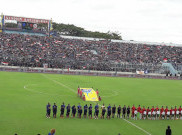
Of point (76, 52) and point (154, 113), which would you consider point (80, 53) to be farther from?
point (154, 113)

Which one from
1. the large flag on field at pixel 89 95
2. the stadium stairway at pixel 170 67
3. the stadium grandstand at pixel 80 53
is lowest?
the large flag on field at pixel 89 95

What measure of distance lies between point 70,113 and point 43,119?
11.2ft

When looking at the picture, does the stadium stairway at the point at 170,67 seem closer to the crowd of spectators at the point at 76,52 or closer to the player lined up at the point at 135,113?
the crowd of spectators at the point at 76,52

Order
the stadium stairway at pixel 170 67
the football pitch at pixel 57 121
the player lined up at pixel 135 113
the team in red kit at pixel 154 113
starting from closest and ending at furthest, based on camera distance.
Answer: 1. the football pitch at pixel 57 121
2. the player lined up at pixel 135 113
3. the team in red kit at pixel 154 113
4. the stadium stairway at pixel 170 67

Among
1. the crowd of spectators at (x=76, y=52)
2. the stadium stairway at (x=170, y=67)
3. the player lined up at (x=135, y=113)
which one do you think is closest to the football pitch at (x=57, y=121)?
the player lined up at (x=135, y=113)

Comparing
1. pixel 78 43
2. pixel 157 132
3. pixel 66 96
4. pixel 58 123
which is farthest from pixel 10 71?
pixel 157 132

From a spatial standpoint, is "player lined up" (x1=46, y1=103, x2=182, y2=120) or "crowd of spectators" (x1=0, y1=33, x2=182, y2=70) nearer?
"player lined up" (x1=46, y1=103, x2=182, y2=120)

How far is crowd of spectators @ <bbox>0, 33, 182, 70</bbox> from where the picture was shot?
65562 mm

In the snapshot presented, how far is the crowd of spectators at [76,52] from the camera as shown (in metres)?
65.6

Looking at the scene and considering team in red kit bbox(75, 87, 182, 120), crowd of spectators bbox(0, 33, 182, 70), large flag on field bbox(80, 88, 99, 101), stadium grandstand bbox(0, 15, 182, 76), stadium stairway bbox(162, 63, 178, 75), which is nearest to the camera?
team in red kit bbox(75, 87, 182, 120)

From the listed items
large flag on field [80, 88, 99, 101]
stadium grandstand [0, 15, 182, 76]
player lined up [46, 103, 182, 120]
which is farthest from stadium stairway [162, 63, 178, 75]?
player lined up [46, 103, 182, 120]

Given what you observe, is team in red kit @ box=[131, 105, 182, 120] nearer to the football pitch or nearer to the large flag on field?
the football pitch

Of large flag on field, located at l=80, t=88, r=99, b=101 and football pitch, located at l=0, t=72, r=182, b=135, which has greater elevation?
large flag on field, located at l=80, t=88, r=99, b=101

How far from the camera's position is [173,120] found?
83.5ft
